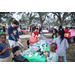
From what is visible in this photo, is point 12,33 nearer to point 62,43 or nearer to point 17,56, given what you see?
point 17,56

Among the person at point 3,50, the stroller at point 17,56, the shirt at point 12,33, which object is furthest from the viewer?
the shirt at point 12,33

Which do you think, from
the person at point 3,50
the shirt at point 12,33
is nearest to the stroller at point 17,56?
the person at point 3,50

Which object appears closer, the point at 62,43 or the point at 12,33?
the point at 62,43

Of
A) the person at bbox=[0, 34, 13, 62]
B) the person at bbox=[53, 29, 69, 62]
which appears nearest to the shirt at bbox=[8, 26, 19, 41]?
the person at bbox=[0, 34, 13, 62]

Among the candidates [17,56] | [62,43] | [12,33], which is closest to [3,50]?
[17,56]

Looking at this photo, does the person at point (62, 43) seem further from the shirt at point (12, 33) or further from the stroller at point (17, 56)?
the shirt at point (12, 33)

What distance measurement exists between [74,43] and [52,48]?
4505 mm

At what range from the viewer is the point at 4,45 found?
5.65 feet

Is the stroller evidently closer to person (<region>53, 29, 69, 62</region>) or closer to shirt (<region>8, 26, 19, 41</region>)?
shirt (<region>8, 26, 19, 41</region>)

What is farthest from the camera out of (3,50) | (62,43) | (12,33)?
(12,33)

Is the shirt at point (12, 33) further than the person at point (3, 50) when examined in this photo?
Yes

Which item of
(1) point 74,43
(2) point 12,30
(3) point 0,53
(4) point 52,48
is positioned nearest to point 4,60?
(3) point 0,53

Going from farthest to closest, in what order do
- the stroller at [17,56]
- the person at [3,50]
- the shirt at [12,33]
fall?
the shirt at [12,33] < the stroller at [17,56] < the person at [3,50]
